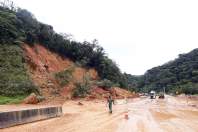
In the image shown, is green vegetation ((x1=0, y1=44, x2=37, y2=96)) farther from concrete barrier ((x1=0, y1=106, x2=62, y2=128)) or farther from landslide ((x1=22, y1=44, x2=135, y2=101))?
concrete barrier ((x1=0, y1=106, x2=62, y2=128))

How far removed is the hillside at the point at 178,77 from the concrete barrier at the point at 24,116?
281ft

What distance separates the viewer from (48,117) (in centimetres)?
2550

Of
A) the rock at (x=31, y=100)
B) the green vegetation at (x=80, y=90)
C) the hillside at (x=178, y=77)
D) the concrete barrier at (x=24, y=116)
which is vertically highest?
the hillside at (x=178, y=77)

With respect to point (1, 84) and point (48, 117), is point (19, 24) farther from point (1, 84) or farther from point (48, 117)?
point (48, 117)

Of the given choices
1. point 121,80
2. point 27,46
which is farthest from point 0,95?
point 121,80

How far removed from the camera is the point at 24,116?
20844 mm

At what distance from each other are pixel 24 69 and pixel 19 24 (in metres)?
10.1

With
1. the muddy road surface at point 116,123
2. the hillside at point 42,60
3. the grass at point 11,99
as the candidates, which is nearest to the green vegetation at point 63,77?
the hillside at point 42,60

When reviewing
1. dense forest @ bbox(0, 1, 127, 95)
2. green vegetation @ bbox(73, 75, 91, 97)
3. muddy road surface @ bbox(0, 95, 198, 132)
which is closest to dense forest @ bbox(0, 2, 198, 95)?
dense forest @ bbox(0, 1, 127, 95)

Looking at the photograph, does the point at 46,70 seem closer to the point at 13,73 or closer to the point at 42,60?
the point at 42,60

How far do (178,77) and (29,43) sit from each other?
298 ft

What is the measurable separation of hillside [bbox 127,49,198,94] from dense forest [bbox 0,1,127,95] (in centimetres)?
4097

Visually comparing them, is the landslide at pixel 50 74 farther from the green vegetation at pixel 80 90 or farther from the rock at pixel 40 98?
the rock at pixel 40 98

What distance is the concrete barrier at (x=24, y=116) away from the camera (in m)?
18.3
